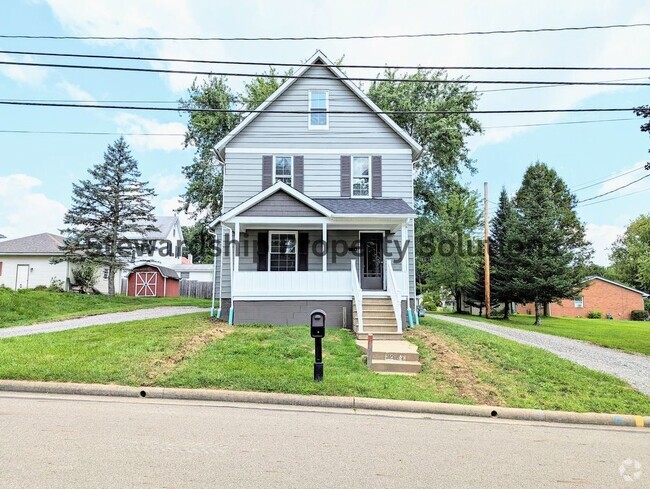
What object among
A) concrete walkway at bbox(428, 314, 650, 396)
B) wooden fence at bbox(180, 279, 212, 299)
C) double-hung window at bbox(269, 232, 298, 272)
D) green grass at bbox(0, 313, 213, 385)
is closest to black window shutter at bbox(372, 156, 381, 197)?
double-hung window at bbox(269, 232, 298, 272)

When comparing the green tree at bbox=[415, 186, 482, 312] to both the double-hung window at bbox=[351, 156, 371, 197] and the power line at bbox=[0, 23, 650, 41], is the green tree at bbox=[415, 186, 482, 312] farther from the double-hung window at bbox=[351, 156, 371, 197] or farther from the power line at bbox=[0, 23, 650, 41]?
the power line at bbox=[0, 23, 650, 41]

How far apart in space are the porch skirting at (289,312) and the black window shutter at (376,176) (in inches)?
171

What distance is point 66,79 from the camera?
11.4 metres

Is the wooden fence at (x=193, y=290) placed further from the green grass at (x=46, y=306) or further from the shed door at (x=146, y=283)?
the green grass at (x=46, y=306)

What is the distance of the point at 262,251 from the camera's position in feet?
46.8

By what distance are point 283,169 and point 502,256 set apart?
17.8 m

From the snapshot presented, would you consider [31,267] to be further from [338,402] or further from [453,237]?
[338,402]

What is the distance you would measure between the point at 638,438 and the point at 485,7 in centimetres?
894

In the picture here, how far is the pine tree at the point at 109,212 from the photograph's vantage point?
2711 centimetres

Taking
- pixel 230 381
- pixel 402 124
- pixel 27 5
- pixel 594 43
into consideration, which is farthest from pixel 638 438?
pixel 402 124

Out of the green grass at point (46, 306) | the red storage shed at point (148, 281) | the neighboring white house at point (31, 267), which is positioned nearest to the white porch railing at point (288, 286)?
the green grass at point (46, 306)

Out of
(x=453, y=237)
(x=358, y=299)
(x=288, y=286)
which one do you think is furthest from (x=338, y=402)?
(x=453, y=237)

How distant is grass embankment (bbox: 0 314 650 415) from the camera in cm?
656

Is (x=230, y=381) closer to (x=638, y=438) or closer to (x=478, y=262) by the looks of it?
(x=638, y=438)
